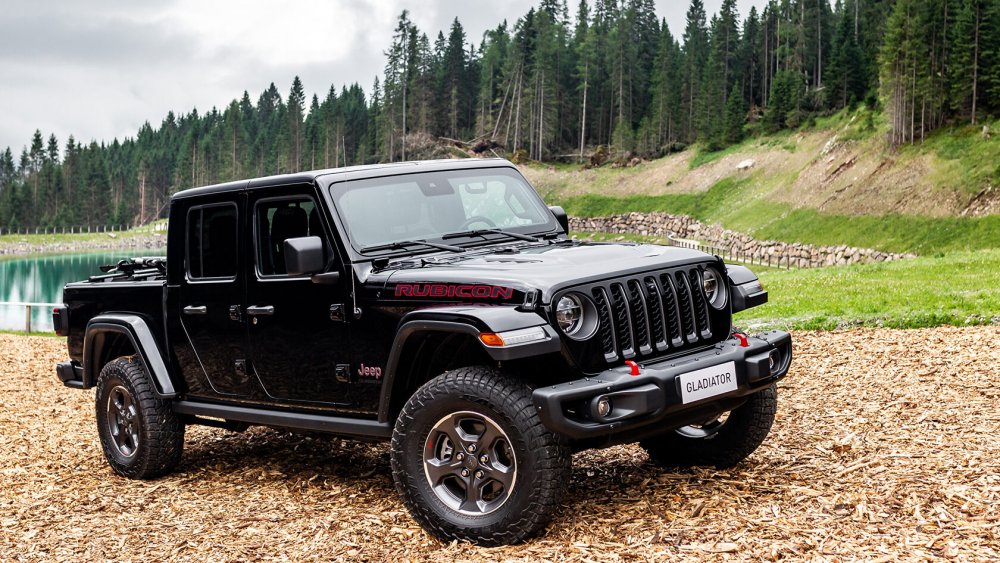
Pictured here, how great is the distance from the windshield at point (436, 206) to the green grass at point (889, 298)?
265 inches

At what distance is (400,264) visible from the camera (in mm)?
5715

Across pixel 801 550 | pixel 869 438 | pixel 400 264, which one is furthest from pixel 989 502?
pixel 400 264

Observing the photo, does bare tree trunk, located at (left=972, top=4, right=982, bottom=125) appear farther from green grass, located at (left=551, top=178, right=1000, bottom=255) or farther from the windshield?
the windshield

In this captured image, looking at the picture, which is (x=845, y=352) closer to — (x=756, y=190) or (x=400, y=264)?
(x=400, y=264)

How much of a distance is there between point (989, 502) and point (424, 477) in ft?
9.77

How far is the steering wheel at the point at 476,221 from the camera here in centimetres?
628

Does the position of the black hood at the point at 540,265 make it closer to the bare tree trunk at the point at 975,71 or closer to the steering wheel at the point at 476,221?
the steering wheel at the point at 476,221

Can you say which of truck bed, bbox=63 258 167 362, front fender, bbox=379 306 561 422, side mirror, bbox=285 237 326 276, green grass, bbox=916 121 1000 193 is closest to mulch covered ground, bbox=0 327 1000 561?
front fender, bbox=379 306 561 422

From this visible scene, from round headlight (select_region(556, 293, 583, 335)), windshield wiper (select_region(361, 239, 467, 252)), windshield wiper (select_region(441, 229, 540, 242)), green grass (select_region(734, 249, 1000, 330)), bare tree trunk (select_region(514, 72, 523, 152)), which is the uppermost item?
bare tree trunk (select_region(514, 72, 523, 152))

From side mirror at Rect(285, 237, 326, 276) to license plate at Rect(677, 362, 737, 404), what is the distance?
2183mm

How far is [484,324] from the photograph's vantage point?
4.70m

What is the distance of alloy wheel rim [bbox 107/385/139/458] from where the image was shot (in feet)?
24.2

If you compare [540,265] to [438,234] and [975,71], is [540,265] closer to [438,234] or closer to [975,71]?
[438,234]

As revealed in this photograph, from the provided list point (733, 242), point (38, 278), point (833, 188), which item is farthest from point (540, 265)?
point (38, 278)
